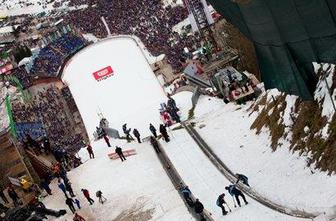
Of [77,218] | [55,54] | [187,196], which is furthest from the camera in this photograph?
[55,54]

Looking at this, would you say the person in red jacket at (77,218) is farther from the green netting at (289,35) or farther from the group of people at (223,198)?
the green netting at (289,35)

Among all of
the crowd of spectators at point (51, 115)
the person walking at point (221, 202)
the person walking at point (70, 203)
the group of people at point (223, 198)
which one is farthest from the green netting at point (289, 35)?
the crowd of spectators at point (51, 115)

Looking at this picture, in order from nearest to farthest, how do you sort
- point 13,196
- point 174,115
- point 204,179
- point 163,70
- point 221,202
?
point 221,202, point 204,179, point 13,196, point 174,115, point 163,70

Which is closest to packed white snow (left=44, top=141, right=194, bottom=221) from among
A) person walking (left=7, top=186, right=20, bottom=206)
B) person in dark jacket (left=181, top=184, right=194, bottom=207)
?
person in dark jacket (left=181, top=184, right=194, bottom=207)

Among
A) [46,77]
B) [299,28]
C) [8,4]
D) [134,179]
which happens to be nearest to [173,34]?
[46,77]

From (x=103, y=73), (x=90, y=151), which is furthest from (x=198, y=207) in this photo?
(x=103, y=73)

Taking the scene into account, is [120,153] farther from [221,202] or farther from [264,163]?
[221,202]
